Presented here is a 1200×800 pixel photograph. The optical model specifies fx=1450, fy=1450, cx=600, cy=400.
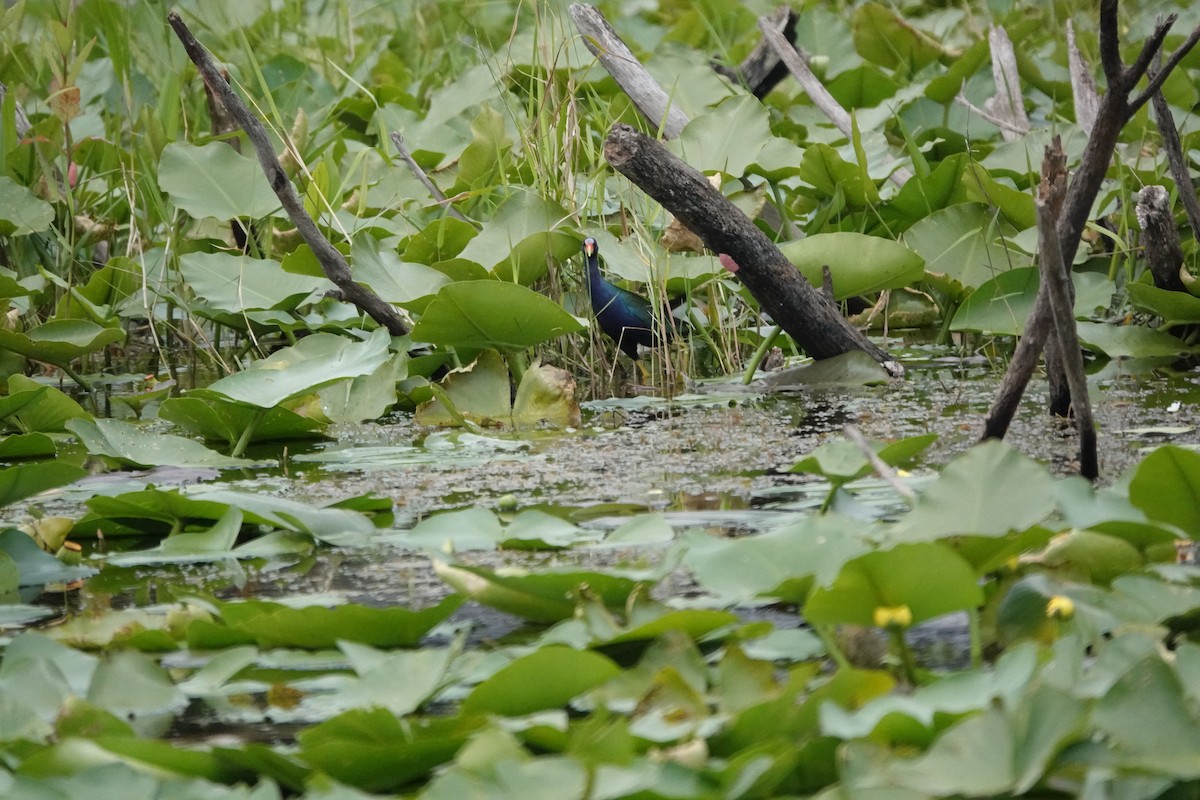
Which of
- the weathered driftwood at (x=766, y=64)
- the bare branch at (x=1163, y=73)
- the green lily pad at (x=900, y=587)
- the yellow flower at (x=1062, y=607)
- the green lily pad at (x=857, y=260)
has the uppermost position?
the weathered driftwood at (x=766, y=64)

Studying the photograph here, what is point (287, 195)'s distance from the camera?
7.84ft

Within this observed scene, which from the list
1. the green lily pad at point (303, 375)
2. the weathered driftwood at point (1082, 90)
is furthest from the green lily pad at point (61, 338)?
the weathered driftwood at point (1082, 90)

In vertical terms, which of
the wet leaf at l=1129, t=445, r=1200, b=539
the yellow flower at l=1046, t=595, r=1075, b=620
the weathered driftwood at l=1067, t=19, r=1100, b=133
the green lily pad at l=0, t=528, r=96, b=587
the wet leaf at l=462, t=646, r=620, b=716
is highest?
the weathered driftwood at l=1067, t=19, r=1100, b=133

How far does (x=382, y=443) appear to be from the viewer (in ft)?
7.22

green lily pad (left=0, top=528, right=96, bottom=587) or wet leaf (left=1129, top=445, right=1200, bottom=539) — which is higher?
wet leaf (left=1129, top=445, right=1200, bottom=539)

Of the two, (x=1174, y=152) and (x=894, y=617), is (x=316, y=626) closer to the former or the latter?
(x=894, y=617)

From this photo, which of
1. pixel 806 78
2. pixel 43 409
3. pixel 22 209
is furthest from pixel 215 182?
pixel 806 78

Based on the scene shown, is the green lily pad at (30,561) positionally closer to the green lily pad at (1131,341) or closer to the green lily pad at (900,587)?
the green lily pad at (900,587)

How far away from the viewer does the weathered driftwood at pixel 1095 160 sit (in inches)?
63.1

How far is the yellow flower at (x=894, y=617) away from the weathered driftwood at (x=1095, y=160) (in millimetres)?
621

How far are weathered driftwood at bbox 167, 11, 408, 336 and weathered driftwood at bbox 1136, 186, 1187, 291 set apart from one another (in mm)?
1288

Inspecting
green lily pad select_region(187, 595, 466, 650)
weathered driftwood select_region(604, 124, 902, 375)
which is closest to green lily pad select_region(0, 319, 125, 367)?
weathered driftwood select_region(604, 124, 902, 375)

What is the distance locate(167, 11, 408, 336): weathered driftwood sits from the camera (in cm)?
233

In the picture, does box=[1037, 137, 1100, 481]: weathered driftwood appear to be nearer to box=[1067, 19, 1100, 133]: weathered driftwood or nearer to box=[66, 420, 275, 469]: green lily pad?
box=[66, 420, 275, 469]: green lily pad
